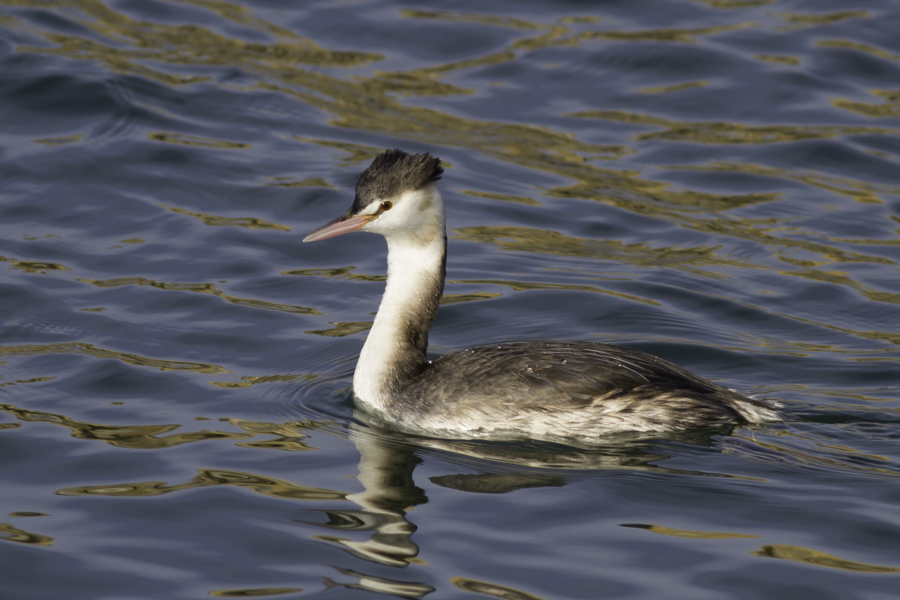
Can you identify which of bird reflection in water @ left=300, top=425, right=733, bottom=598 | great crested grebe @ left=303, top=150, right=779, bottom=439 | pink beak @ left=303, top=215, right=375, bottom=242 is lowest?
bird reflection in water @ left=300, top=425, right=733, bottom=598

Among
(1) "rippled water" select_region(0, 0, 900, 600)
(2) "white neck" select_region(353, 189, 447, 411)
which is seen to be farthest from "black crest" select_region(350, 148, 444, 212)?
(1) "rippled water" select_region(0, 0, 900, 600)

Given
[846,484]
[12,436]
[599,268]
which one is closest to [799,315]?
[599,268]

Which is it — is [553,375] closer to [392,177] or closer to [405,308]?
[405,308]

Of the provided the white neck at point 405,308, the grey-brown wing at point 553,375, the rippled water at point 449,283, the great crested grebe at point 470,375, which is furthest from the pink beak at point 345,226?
the rippled water at point 449,283

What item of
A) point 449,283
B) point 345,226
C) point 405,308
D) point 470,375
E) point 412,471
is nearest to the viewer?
point 412,471

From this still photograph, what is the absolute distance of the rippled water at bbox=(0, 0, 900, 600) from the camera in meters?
5.88

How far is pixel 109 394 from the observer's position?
770 cm

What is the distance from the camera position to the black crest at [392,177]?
Answer: 24.1 feet

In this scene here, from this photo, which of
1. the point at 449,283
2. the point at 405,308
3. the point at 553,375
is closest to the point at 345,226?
the point at 405,308

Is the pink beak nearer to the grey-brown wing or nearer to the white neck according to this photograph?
the white neck

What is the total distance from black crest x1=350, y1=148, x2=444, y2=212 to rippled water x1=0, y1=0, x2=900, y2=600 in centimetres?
139

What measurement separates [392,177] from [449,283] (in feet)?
8.81

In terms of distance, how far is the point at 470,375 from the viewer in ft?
23.9

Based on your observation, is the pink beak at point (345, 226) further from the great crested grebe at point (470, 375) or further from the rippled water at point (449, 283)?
the rippled water at point (449, 283)
